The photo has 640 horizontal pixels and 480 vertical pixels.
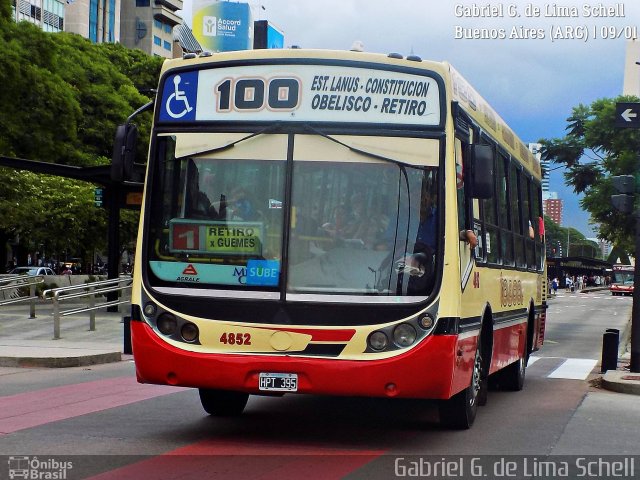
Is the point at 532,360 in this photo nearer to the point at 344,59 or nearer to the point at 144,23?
the point at 344,59

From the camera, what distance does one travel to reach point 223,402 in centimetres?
1128

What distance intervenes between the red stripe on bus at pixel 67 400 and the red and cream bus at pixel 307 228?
2.00m

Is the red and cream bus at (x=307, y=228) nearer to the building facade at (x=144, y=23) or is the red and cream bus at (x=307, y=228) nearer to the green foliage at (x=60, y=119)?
the green foliage at (x=60, y=119)

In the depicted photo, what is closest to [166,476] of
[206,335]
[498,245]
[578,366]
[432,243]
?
[206,335]

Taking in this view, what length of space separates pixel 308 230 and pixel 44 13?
84.9m

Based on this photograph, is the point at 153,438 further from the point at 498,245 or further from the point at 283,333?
the point at 498,245

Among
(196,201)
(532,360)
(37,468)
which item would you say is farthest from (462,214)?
(532,360)

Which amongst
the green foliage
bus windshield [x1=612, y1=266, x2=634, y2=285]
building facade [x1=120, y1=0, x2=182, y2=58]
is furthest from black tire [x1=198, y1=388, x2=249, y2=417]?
building facade [x1=120, y1=0, x2=182, y2=58]

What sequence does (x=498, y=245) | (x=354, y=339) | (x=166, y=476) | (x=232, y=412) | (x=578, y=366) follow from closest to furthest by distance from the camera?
(x=166, y=476)
(x=354, y=339)
(x=232, y=412)
(x=498, y=245)
(x=578, y=366)

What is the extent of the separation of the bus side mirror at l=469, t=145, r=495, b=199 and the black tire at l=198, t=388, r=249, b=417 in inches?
123

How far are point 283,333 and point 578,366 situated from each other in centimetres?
1301

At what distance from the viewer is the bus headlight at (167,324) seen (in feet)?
31.1

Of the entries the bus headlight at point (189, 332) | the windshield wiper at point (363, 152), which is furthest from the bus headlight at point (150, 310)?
the windshield wiper at point (363, 152)

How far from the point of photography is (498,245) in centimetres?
1242
